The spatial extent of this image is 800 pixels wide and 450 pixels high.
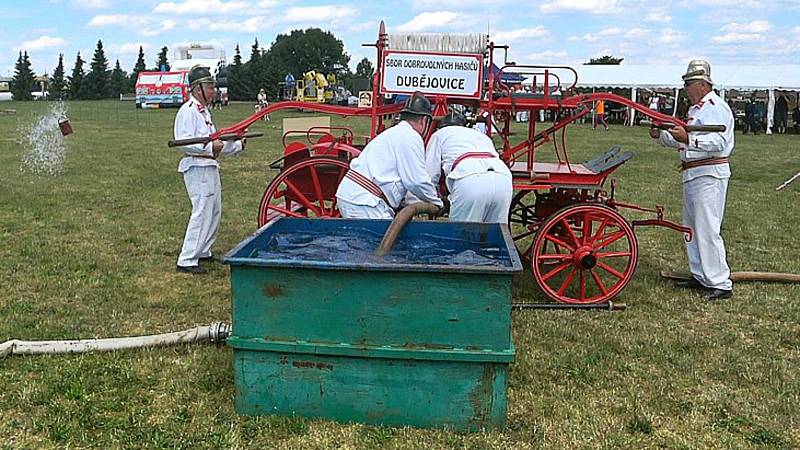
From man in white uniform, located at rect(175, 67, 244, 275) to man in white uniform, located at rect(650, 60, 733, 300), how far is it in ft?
12.3

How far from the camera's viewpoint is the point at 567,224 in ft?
19.6

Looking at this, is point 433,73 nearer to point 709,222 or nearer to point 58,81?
point 709,222

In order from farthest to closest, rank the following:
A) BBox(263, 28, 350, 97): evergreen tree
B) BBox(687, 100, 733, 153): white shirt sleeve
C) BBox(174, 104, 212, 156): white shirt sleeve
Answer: BBox(263, 28, 350, 97): evergreen tree
BBox(174, 104, 212, 156): white shirt sleeve
BBox(687, 100, 733, 153): white shirt sleeve

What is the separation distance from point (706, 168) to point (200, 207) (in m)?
4.32

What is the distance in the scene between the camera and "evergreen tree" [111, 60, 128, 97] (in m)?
73.2

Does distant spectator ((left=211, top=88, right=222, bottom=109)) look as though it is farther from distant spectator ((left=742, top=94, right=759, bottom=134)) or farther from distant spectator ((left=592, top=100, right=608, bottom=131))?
distant spectator ((left=742, top=94, right=759, bottom=134))

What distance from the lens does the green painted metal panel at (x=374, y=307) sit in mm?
3613

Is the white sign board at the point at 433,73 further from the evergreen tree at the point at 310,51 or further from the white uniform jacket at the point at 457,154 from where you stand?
the evergreen tree at the point at 310,51

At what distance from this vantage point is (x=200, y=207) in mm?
6777

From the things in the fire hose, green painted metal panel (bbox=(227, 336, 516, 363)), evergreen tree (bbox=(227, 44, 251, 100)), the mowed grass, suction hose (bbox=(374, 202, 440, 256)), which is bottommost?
the mowed grass

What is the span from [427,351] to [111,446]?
157 centimetres

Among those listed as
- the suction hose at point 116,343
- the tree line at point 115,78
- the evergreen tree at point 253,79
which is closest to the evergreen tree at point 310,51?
the tree line at point 115,78

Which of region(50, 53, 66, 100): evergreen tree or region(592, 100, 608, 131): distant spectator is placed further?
region(50, 53, 66, 100): evergreen tree

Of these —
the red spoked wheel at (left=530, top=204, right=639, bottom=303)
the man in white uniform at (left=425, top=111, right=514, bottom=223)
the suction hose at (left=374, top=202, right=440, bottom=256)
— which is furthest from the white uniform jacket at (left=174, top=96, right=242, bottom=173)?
the red spoked wheel at (left=530, top=204, right=639, bottom=303)
